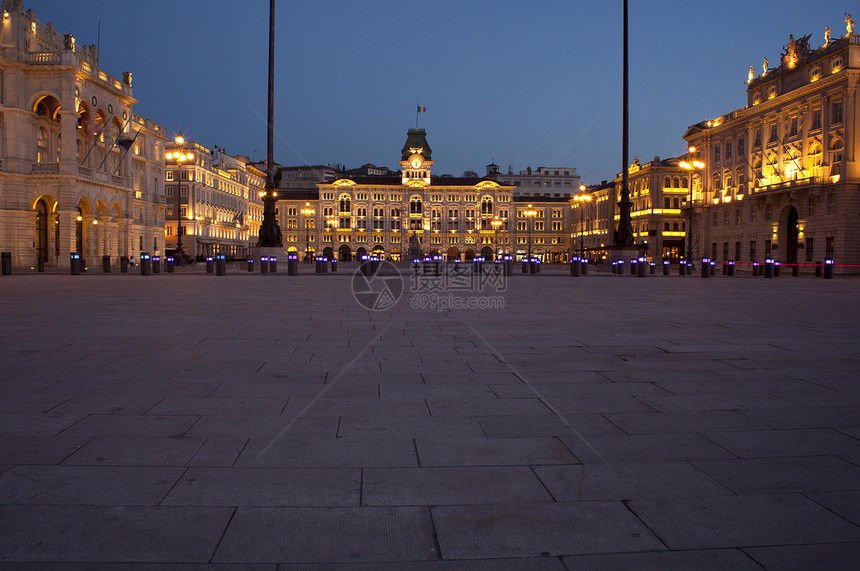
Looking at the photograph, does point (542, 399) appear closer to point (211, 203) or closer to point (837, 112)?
point (837, 112)

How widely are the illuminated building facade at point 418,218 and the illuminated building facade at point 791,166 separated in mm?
54343

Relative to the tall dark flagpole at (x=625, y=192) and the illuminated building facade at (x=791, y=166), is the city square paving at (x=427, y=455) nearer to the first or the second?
the tall dark flagpole at (x=625, y=192)

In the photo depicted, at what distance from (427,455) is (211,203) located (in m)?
88.5

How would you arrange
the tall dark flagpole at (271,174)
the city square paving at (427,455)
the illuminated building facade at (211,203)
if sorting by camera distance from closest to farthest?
the city square paving at (427,455)
the tall dark flagpole at (271,174)
the illuminated building facade at (211,203)

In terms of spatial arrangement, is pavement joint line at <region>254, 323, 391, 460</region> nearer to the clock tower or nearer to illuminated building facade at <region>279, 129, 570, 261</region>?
illuminated building facade at <region>279, 129, 570, 261</region>

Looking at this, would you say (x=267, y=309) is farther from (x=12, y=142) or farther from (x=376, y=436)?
(x=12, y=142)

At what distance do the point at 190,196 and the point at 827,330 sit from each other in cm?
7908

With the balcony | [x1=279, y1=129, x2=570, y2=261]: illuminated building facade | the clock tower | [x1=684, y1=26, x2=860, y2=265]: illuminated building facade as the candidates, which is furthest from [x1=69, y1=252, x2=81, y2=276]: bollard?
the clock tower

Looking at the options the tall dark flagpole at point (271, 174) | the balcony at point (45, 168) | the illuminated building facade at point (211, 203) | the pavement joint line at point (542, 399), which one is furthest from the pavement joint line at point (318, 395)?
the illuminated building facade at point (211, 203)

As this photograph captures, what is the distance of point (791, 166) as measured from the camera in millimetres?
53875

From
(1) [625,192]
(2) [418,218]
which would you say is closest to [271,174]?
(1) [625,192]

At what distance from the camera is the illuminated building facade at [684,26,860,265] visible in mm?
46750

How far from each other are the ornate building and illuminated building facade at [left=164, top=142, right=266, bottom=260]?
14062 millimetres

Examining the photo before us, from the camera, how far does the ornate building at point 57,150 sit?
43.4 m
